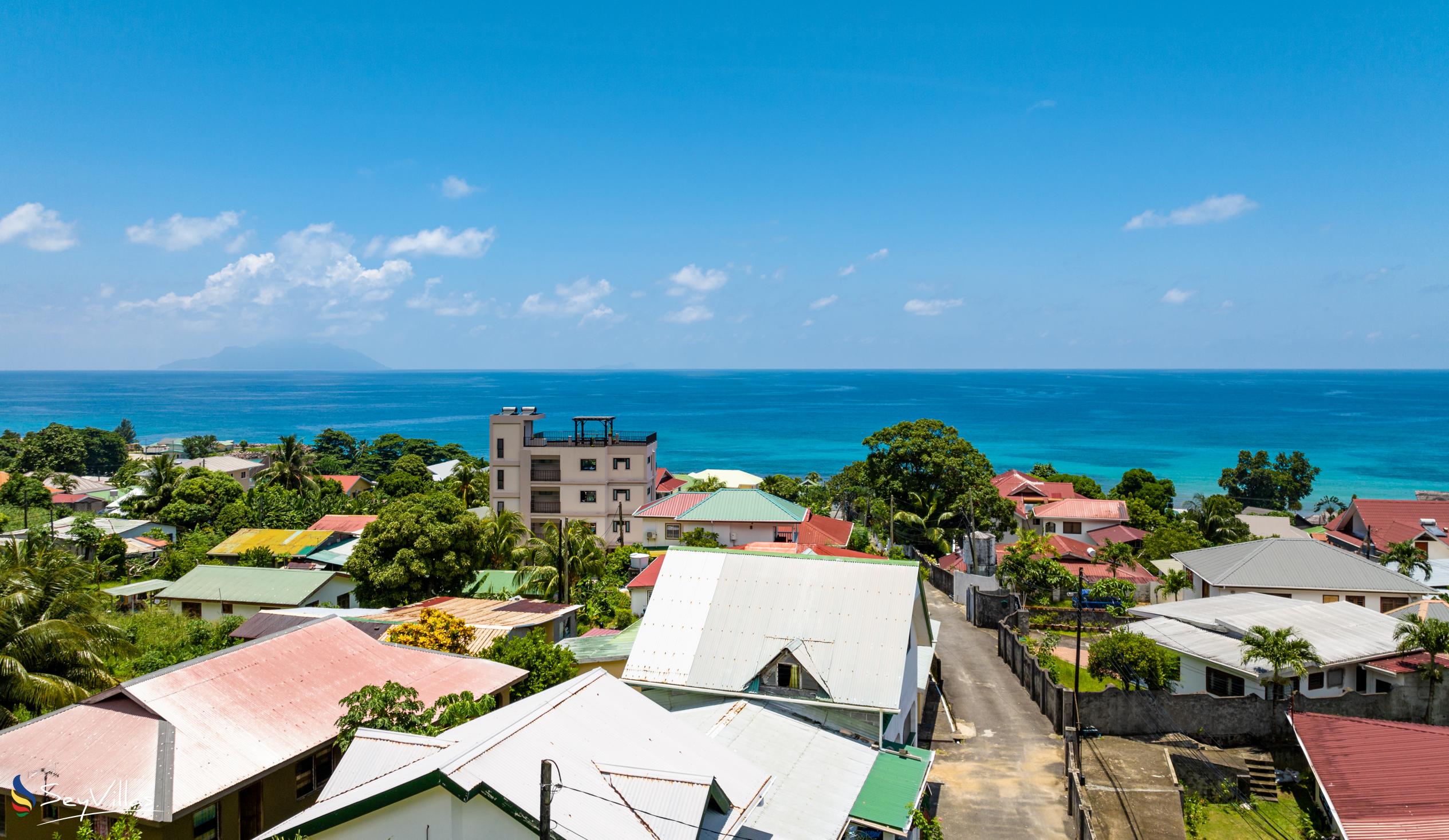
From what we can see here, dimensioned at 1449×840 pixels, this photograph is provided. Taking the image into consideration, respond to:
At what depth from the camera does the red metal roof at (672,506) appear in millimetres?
A: 53406

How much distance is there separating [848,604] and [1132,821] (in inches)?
320

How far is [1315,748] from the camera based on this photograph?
21438 millimetres

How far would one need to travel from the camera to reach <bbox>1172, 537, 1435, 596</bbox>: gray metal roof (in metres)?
34.2

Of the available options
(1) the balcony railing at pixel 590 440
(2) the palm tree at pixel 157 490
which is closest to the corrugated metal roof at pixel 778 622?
(1) the balcony railing at pixel 590 440

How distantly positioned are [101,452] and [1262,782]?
120 metres

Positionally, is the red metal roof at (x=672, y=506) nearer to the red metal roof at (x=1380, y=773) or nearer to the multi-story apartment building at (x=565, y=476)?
the multi-story apartment building at (x=565, y=476)

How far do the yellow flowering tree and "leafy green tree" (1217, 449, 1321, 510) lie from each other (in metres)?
77.9

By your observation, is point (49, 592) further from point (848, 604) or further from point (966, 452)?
point (966, 452)

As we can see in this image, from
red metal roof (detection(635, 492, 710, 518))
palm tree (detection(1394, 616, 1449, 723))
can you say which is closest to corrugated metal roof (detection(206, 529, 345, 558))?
red metal roof (detection(635, 492, 710, 518))

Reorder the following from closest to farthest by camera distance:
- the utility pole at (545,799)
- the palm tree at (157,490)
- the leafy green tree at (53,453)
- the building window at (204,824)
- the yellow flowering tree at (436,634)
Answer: the utility pole at (545,799) < the building window at (204,824) < the yellow flowering tree at (436,634) < the palm tree at (157,490) < the leafy green tree at (53,453)

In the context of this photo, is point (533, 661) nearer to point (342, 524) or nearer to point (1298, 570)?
point (1298, 570)

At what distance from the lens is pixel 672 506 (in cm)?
5444

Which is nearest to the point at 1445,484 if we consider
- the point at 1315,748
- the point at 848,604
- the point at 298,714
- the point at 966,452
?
the point at 966,452

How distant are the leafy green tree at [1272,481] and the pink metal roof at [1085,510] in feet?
101
